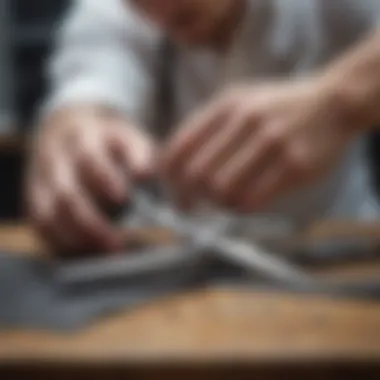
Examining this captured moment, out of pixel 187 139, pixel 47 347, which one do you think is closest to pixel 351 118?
pixel 187 139

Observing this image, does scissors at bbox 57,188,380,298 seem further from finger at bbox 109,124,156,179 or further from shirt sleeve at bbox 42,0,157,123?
shirt sleeve at bbox 42,0,157,123

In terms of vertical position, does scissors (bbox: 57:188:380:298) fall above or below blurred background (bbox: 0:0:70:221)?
below

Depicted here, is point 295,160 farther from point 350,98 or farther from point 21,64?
point 21,64

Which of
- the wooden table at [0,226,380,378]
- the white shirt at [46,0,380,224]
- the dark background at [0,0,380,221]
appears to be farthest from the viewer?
the dark background at [0,0,380,221]

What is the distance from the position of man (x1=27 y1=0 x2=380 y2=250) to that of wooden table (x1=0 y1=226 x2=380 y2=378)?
0.07 m

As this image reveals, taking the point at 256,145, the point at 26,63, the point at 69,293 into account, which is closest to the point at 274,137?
the point at 256,145

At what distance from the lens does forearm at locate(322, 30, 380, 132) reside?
42 cm

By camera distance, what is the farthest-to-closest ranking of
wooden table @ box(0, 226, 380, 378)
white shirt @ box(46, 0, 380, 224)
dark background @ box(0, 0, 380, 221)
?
dark background @ box(0, 0, 380, 221) → white shirt @ box(46, 0, 380, 224) → wooden table @ box(0, 226, 380, 378)

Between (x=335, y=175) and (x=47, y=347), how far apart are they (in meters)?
0.37

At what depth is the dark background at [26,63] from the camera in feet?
3.49

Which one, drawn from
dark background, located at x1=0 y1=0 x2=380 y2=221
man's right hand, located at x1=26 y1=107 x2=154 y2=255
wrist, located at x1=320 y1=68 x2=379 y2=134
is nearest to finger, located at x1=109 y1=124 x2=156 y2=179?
man's right hand, located at x1=26 y1=107 x2=154 y2=255

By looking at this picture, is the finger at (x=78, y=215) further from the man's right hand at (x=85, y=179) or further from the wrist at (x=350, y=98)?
the wrist at (x=350, y=98)

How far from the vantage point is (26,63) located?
3.89 ft

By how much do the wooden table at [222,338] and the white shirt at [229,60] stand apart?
23cm
